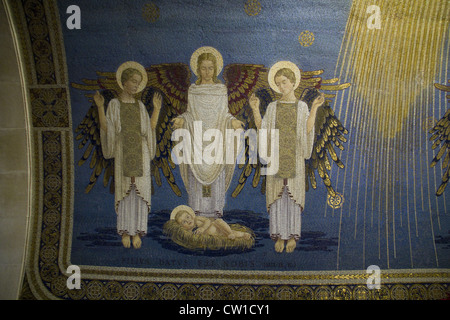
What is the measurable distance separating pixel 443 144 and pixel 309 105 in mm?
1854

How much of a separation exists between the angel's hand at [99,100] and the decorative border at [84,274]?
36cm

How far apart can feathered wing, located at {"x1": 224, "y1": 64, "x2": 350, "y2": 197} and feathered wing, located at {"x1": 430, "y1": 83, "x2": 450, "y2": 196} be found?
1.19 m

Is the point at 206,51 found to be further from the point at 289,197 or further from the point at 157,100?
the point at 289,197

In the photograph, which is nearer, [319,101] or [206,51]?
[206,51]

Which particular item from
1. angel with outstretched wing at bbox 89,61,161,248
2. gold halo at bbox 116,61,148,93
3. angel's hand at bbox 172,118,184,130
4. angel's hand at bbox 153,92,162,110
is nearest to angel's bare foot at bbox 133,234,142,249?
angel with outstretched wing at bbox 89,61,161,248

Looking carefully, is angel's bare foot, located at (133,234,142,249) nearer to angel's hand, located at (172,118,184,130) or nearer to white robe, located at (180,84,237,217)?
white robe, located at (180,84,237,217)

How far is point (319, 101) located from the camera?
9.18 meters

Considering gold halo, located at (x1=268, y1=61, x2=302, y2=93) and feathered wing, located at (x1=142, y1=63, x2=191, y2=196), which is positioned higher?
gold halo, located at (x1=268, y1=61, x2=302, y2=93)

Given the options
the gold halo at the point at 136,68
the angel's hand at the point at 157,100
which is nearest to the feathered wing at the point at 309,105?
the angel's hand at the point at 157,100

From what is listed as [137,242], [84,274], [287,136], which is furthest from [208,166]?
[84,274]

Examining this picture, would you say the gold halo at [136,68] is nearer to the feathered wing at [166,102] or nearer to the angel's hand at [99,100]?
the feathered wing at [166,102]

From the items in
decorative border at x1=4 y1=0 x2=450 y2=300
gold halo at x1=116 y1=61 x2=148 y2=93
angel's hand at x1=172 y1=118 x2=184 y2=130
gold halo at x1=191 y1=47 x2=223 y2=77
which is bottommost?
decorative border at x1=4 y1=0 x2=450 y2=300

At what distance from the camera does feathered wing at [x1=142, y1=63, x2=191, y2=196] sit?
9.10 m

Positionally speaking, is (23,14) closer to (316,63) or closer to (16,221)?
(16,221)
